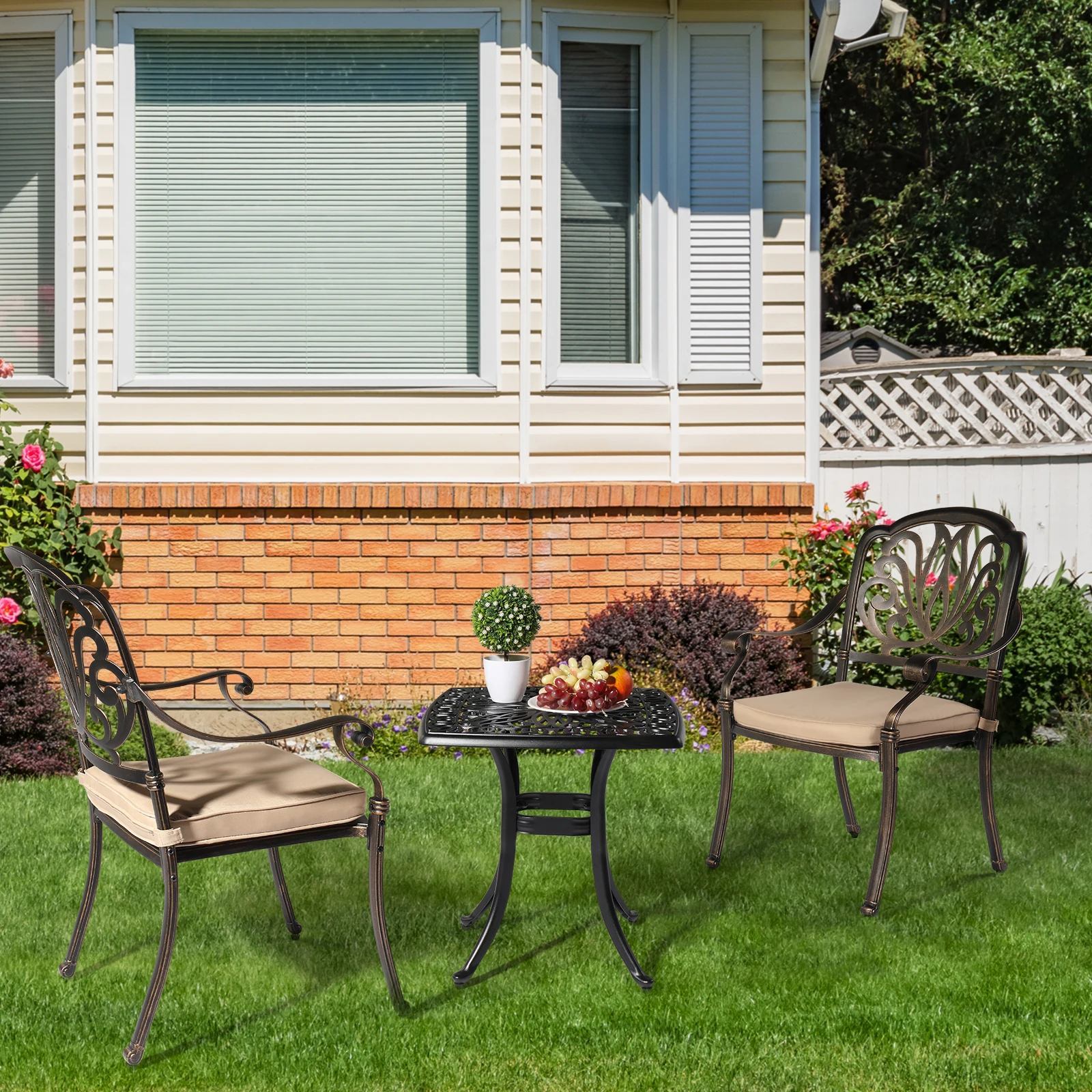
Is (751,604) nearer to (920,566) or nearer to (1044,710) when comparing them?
(1044,710)

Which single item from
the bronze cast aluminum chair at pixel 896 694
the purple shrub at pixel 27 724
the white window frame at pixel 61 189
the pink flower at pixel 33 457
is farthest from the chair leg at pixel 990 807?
the white window frame at pixel 61 189

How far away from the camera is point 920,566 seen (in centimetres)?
465

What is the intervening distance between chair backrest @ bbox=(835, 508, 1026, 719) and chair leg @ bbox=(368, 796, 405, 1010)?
2.08 meters

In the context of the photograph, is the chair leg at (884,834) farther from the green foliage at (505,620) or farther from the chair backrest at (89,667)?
the chair backrest at (89,667)

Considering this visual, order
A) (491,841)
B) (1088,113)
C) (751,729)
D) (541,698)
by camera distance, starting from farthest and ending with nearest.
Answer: (1088,113)
(491,841)
(751,729)
(541,698)

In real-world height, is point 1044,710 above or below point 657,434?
below

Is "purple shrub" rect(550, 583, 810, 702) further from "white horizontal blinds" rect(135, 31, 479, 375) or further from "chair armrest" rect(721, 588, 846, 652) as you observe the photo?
"chair armrest" rect(721, 588, 846, 652)

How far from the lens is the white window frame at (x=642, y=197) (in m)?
6.71

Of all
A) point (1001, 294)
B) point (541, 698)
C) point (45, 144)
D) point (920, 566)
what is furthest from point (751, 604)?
point (1001, 294)

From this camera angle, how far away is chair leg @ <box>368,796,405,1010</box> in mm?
3170

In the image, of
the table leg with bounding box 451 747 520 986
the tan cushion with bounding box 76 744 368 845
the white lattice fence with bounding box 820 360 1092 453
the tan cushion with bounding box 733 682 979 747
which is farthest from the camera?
the white lattice fence with bounding box 820 360 1092 453

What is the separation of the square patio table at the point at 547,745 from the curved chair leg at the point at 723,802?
0.65 metres

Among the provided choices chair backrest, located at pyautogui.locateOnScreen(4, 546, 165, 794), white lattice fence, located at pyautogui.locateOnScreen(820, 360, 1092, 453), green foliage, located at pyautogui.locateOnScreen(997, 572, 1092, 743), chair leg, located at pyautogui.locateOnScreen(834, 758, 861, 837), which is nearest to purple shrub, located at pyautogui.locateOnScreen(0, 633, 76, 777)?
chair backrest, located at pyautogui.locateOnScreen(4, 546, 165, 794)

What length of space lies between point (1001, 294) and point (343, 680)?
489 inches
